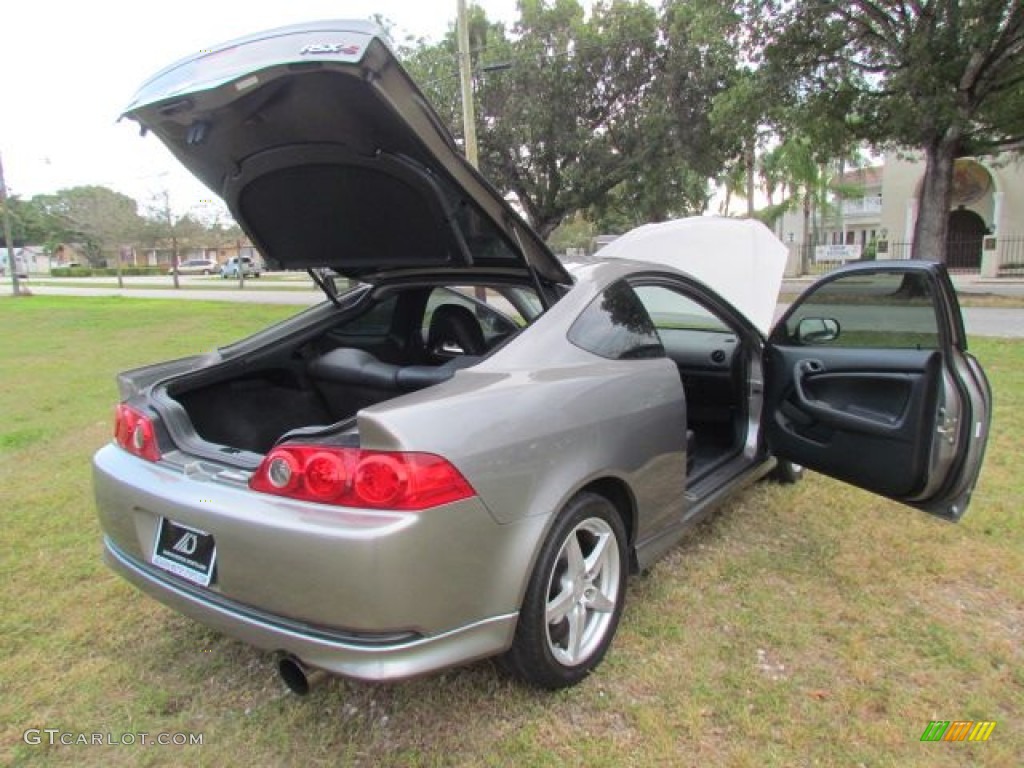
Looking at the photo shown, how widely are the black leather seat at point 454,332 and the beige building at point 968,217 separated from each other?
23410 millimetres

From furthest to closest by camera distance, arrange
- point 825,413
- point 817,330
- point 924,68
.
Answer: point 924,68
point 817,330
point 825,413

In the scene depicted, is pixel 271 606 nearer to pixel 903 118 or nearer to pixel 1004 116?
pixel 903 118

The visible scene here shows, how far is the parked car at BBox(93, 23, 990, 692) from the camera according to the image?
6.27ft

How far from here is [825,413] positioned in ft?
10.5

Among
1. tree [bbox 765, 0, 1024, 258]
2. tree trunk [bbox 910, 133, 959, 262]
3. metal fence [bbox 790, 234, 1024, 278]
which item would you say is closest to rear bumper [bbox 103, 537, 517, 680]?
tree [bbox 765, 0, 1024, 258]

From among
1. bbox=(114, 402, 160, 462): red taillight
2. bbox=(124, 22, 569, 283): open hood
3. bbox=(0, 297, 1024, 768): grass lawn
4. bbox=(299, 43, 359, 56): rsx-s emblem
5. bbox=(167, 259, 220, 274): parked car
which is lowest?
bbox=(167, 259, 220, 274): parked car

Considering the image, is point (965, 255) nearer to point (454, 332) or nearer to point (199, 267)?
point (454, 332)

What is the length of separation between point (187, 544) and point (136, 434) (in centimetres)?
57

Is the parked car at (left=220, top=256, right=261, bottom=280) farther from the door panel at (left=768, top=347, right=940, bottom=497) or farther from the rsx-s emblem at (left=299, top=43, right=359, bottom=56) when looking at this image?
the rsx-s emblem at (left=299, top=43, right=359, bottom=56)

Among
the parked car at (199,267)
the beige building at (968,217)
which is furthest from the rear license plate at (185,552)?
the parked car at (199,267)

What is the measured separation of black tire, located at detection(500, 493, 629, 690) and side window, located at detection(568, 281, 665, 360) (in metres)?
0.58

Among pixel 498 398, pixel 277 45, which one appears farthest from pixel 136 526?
pixel 277 45

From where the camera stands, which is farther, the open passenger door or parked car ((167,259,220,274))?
parked car ((167,259,220,274))

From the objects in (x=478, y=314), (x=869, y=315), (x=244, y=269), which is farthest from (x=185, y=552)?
(x=244, y=269)
